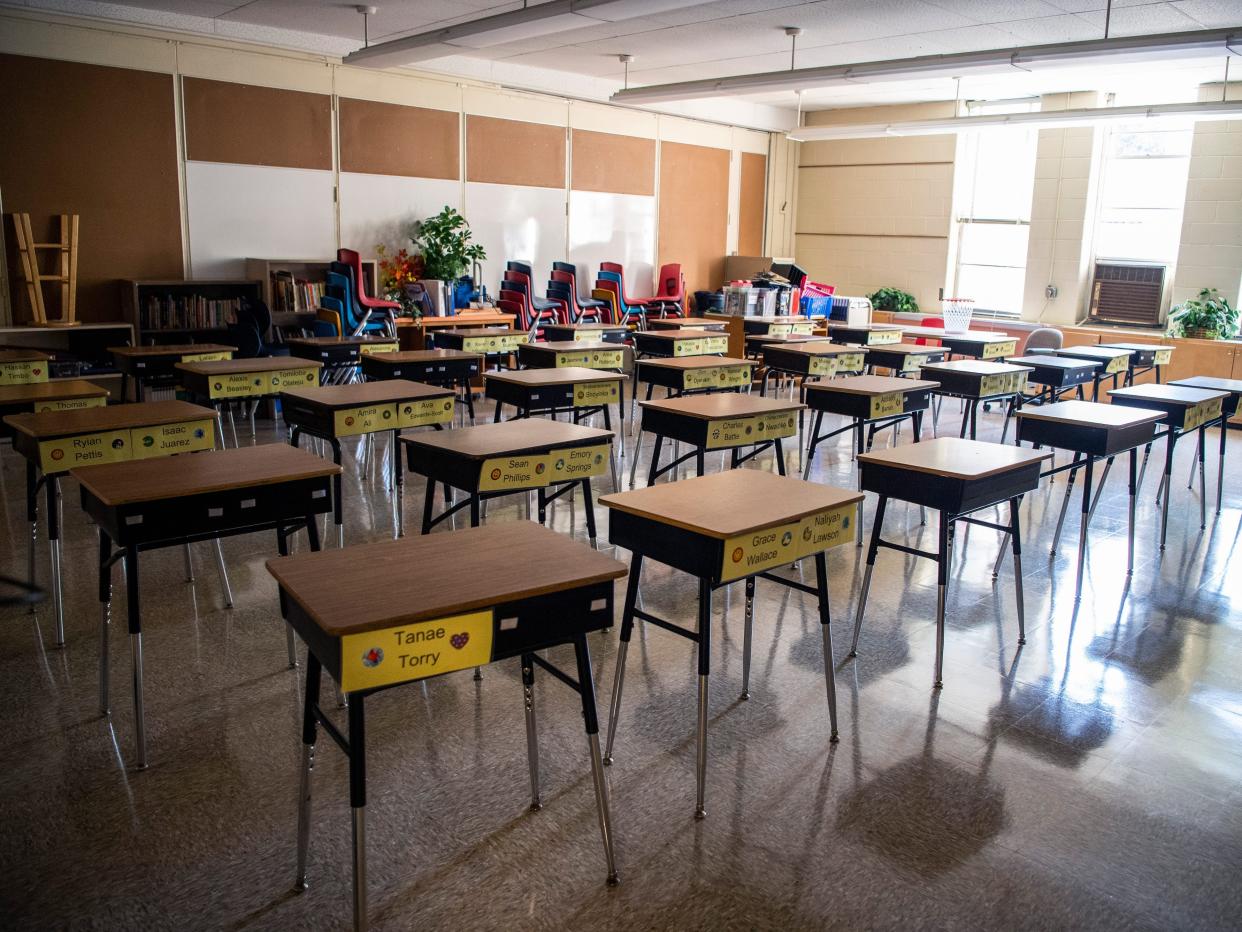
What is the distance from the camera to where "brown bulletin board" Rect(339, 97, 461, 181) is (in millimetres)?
9156

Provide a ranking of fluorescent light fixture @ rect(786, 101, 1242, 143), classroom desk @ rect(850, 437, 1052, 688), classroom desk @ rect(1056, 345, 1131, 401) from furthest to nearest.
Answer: fluorescent light fixture @ rect(786, 101, 1242, 143) < classroom desk @ rect(1056, 345, 1131, 401) < classroom desk @ rect(850, 437, 1052, 688)

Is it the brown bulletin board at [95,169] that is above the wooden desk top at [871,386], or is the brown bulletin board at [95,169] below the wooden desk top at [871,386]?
above

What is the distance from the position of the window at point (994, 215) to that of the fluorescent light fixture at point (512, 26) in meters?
7.06

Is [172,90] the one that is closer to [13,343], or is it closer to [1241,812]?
[13,343]

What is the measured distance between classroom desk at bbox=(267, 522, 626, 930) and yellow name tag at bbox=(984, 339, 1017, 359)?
702 centimetres

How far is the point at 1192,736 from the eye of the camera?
3.09 metres

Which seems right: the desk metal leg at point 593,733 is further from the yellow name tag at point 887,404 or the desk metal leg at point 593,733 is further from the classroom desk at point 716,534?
the yellow name tag at point 887,404

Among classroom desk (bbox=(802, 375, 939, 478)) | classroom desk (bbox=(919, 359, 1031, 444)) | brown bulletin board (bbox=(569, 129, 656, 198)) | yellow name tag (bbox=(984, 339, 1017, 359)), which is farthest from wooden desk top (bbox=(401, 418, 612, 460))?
brown bulletin board (bbox=(569, 129, 656, 198))

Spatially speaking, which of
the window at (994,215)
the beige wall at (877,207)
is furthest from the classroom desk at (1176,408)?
the beige wall at (877,207)

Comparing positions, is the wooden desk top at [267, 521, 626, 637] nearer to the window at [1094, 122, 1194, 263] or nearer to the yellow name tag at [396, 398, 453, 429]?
the yellow name tag at [396, 398, 453, 429]

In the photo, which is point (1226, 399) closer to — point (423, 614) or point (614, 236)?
point (423, 614)

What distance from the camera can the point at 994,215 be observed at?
1213cm

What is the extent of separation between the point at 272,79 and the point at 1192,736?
8667 millimetres

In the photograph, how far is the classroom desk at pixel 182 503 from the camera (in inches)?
103
